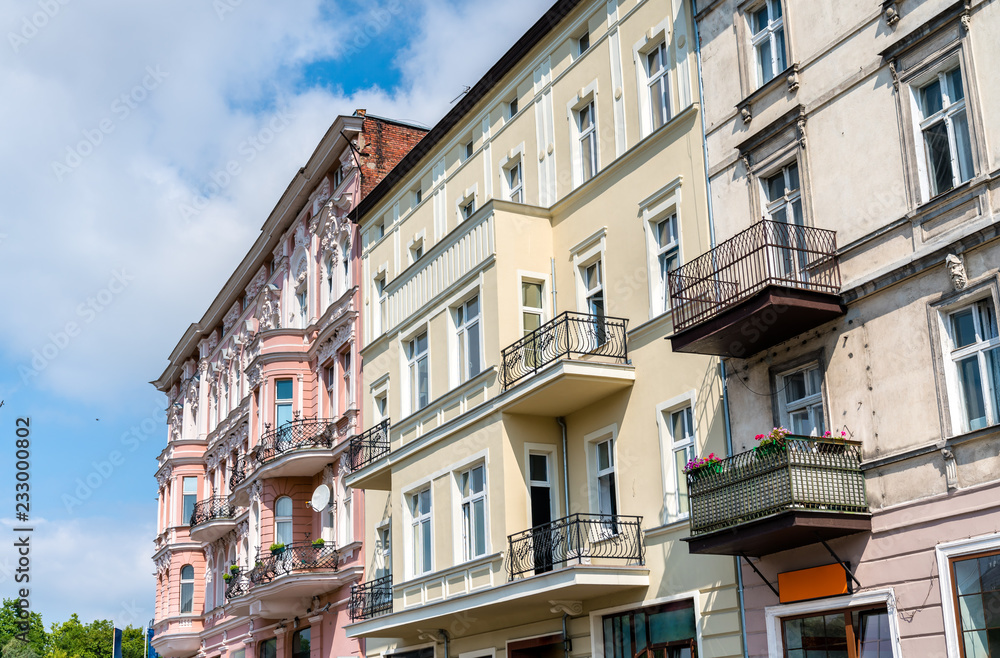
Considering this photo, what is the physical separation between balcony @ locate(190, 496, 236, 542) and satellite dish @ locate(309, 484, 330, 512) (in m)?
10.0

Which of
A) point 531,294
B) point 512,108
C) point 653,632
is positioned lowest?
point 653,632

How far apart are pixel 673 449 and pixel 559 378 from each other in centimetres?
235

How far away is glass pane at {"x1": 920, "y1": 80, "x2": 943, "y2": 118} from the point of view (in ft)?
48.7

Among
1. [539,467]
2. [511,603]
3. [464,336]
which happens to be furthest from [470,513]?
[464,336]

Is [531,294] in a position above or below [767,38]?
below

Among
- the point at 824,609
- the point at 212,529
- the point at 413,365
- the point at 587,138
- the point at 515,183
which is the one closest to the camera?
the point at 824,609

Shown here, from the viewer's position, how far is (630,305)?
2038 centimetres

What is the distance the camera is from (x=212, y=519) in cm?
4419

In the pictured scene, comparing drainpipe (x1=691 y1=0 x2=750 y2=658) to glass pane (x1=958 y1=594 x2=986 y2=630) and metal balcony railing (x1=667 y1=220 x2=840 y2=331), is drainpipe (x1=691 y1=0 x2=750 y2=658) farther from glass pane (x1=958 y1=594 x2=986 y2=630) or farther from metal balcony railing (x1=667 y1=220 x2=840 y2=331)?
glass pane (x1=958 y1=594 x2=986 y2=630)

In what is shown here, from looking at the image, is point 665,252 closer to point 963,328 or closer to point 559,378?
point 559,378

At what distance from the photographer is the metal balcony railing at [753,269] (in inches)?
628

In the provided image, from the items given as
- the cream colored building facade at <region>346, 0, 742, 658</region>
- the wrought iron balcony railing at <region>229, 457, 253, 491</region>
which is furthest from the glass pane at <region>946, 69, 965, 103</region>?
the wrought iron balcony railing at <region>229, 457, 253, 491</region>

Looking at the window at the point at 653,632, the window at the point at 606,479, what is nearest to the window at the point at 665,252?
the window at the point at 606,479

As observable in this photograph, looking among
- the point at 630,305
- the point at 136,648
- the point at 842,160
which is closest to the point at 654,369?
the point at 630,305
